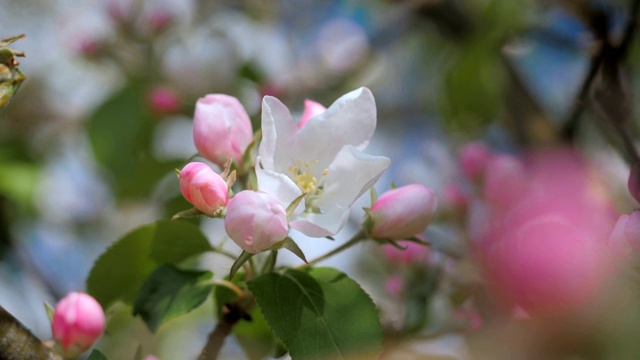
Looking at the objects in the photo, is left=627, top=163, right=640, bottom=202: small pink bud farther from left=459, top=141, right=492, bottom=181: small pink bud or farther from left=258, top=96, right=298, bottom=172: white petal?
left=459, top=141, right=492, bottom=181: small pink bud

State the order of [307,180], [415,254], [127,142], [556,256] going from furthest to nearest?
[127,142] < [415,254] < [307,180] < [556,256]

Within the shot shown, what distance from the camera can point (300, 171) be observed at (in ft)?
3.44

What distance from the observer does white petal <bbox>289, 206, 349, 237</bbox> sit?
0.88 metres

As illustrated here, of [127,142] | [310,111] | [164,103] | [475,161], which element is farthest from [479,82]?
[310,111]

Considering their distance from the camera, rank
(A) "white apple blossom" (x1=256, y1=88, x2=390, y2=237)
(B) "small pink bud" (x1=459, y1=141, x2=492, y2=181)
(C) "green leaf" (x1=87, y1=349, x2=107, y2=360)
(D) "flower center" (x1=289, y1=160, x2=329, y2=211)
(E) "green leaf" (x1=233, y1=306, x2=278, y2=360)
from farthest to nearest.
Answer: (B) "small pink bud" (x1=459, y1=141, x2=492, y2=181), (E) "green leaf" (x1=233, y1=306, x2=278, y2=360), (D) "flower center" (x1=289, y1=160, x2=329, y2=211), (A) "white apple blossom" (x1=256, y1=88, x2=390, y2=237), (C) "green leaf" (x1=87, y1=349, x2=107, y2=360)

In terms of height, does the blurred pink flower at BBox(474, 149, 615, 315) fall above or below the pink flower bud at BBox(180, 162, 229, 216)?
below

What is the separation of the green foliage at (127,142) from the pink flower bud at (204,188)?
3.32 ft

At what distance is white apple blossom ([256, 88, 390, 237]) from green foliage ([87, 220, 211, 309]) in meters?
0.17

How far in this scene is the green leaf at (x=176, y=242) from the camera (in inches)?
41.4

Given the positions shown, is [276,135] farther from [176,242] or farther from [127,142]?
[127,142]

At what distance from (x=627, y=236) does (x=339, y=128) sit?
0.40 m

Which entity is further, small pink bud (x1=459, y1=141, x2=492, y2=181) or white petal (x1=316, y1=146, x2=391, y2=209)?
small pink bud (x1=459, y1=141, x2=492, y2=181)

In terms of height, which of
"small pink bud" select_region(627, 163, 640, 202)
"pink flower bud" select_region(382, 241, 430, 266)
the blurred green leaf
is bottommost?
"pink flower bud" select_region(382, 241, 430, 266)

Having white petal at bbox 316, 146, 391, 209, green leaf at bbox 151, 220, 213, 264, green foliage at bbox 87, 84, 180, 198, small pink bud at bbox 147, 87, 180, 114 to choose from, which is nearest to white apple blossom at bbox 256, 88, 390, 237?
white petal at bbox 316, 146, 391, 209
